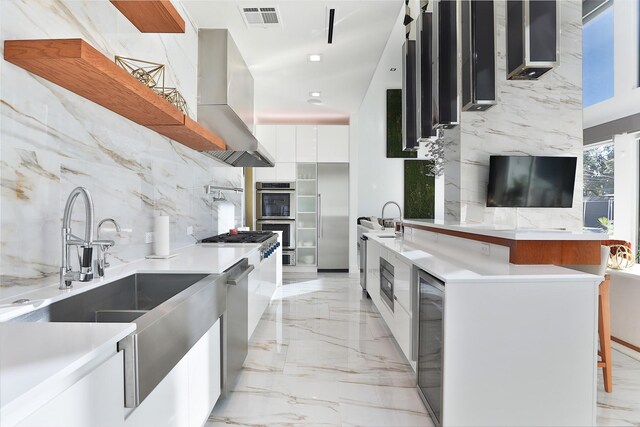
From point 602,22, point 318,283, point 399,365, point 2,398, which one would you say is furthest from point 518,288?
point 602,22

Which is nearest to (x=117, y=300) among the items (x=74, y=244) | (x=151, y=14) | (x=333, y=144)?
(x=74, y=244)

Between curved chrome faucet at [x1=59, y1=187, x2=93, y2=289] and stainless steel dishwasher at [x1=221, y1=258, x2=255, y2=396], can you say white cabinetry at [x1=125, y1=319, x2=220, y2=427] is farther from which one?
curved chrome faucet at [x1=59, y1=187, x2=93, y2=289]

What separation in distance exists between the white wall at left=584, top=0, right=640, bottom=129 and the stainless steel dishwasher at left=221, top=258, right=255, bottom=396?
4606 millimetres

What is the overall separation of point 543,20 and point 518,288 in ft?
4.69

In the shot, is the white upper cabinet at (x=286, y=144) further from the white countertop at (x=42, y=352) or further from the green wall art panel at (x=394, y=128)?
the white countertop at (x=42, y=352)

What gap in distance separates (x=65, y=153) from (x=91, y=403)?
46.1 inches

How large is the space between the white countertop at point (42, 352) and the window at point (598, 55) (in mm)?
5844

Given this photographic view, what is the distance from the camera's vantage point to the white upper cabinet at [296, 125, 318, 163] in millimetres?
6660

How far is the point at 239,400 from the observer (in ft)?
7.45

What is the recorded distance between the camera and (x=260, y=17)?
10.7ft

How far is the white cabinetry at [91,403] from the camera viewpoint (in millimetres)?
691

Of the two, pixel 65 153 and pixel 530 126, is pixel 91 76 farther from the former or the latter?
pixel 530 126

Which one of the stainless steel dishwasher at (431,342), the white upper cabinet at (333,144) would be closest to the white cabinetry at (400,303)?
the stainless steel dishwasher at (431,342)

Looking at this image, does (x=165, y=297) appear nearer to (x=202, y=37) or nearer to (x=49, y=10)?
(x=49, y=10)
